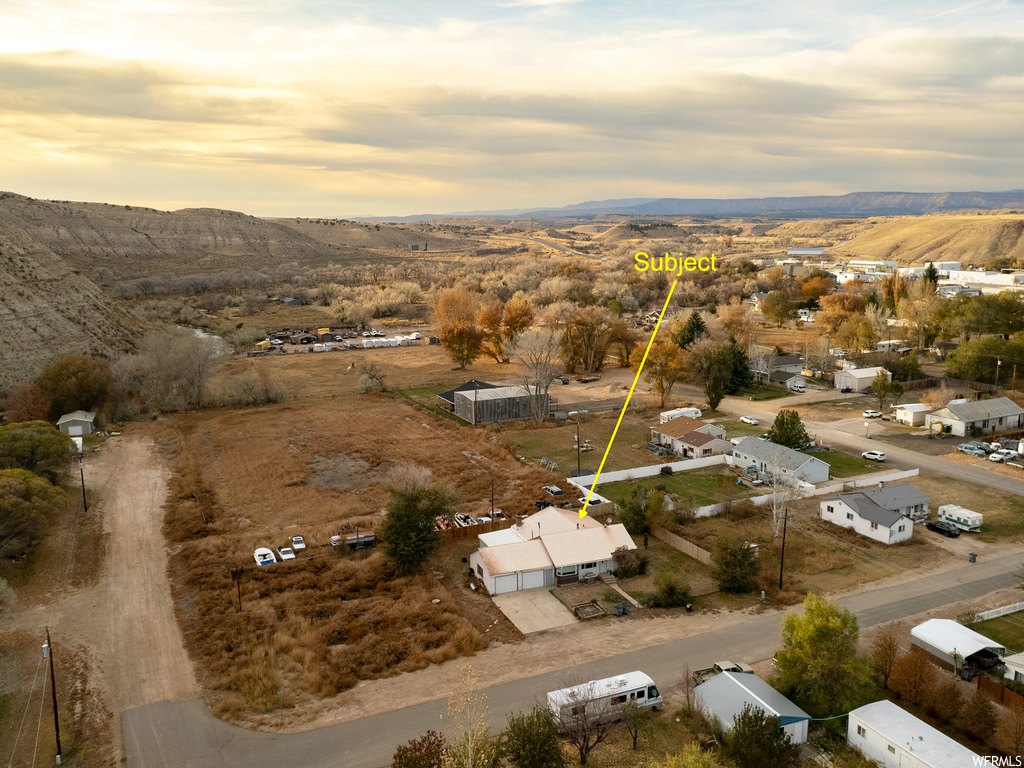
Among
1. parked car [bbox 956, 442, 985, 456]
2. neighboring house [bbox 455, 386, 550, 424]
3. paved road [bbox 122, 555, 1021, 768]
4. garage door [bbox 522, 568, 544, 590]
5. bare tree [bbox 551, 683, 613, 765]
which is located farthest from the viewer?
neighboring house [bbox 455, 386, 550, 424]

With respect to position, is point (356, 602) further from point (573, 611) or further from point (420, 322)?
point (420, 322)

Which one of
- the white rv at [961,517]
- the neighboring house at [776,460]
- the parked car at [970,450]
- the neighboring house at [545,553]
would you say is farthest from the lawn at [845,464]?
the neighboring house at [545,553]

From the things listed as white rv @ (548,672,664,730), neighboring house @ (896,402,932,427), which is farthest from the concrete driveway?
neighboring house @ (896,402,932,427)

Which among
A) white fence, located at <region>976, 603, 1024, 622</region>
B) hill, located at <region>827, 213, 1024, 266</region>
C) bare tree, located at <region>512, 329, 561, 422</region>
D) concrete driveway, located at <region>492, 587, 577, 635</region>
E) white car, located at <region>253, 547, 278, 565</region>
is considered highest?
hill, located at <region>827, 213, 1024, 266</region>

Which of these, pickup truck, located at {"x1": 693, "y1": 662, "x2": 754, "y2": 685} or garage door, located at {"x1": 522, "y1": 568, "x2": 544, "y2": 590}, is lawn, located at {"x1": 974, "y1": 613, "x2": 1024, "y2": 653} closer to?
pickup truck, located at {"x1": 693, "y1": 662, "x2": 754, "y2": 685}

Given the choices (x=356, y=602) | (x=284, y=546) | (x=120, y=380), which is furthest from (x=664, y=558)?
(x=120, y=380)

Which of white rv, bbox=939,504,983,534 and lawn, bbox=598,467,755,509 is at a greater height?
white rv, bbox=939,504,983,534
